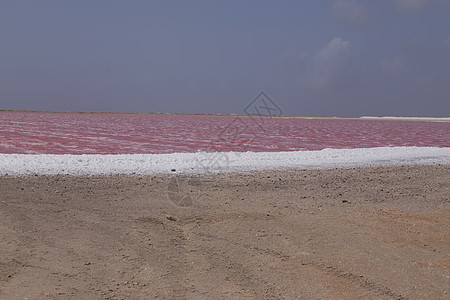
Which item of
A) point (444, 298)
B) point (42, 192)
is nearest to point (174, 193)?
point (42, 192)

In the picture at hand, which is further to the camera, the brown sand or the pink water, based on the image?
the pink water

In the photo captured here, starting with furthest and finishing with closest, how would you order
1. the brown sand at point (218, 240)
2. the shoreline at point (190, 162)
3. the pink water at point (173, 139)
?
1. the pink water at point (173, 139)
2. the shoreline at point (190, 162)
3. the brown sand at point (218, 240)

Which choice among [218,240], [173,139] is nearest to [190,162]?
[218,240]

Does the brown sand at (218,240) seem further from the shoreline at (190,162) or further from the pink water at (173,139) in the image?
the pink water at (173,139)

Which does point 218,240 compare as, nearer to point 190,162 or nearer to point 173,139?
point 190,162

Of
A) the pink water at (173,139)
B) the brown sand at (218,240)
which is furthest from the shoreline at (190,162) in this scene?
the pink water at (173,139)

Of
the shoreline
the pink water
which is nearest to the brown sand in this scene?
the shoreline

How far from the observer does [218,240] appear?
5.74 m

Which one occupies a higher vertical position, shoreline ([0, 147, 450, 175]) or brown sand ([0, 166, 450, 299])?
shoreline ([0, 147, 450, 175])

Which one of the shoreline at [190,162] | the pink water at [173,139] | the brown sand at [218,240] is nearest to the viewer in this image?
the brown sand at [218,240]

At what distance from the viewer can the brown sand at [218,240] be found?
449 cm

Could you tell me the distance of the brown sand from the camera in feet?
14.7

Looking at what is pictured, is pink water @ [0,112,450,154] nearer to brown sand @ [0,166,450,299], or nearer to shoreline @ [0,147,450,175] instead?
shoreline @ [0,147,450,175]

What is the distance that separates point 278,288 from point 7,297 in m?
2.84
